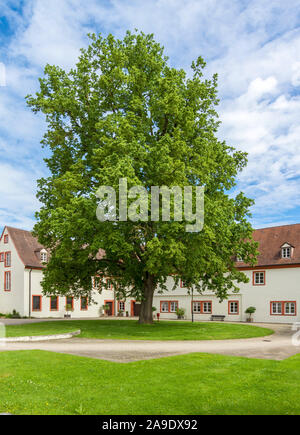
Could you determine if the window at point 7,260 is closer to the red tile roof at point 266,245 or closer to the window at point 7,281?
the window at point 7,281

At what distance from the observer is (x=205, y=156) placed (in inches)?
1080

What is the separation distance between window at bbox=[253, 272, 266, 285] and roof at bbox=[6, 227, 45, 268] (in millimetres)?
23161

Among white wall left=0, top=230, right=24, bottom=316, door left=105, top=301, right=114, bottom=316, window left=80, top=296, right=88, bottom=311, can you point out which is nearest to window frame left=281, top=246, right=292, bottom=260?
window left=80, top=296, right=88, bottom=311

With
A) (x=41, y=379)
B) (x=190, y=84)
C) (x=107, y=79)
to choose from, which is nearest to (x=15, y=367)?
(x=41, y=379)

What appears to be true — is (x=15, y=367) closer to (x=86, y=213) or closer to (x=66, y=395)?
(x=66, y=395)

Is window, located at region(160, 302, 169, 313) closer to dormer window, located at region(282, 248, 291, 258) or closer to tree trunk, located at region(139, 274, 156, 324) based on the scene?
dormer window, located at region(282, 248, 291, 258)

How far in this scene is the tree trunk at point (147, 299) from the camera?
29.8 meters

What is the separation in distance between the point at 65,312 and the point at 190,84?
Answer: 3126 centimetres

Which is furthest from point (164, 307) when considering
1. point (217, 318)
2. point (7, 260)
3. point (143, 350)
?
point (143, 350)

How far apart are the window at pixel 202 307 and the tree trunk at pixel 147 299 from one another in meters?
17.0

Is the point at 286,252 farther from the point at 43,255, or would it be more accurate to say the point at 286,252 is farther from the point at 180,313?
the point at 43,255

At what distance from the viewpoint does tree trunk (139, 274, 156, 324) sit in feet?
97.8

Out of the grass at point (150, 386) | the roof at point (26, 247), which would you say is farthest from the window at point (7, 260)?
the grass at point (150, 386)

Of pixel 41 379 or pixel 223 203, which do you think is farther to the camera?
pixel 223 203
